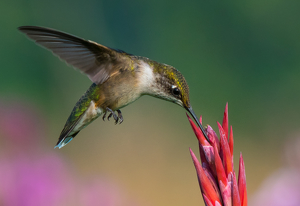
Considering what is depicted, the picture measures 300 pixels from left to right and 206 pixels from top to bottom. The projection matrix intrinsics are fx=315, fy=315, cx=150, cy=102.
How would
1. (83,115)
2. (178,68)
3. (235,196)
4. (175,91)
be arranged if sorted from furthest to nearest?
1. (178,68)
2. (83,115)
3. (175,91)
4. (235,196)

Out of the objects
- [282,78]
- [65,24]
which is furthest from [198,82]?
[65,24]

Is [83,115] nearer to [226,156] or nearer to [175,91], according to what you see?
[175,91]

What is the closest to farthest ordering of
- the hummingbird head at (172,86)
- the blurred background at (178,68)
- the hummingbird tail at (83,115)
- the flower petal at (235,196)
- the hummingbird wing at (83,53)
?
the flower petal at (235,196) < the hummingbird wing at (83,53) < the hummingbird head at (172,86) < the hummingbird tail at (83,115) < the blurred background at (178,68)

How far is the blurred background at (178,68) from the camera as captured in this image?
3625 mm

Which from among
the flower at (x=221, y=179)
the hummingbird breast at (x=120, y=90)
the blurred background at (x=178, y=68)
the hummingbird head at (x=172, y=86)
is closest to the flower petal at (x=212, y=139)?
the flower at (x=221, y=179)

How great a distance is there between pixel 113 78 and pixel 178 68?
3.28 m

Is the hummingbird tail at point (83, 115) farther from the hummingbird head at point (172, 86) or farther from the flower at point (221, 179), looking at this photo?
the flower at point (221, 179)

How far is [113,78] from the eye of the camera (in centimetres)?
127

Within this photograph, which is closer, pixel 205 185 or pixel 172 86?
pixel 205 185

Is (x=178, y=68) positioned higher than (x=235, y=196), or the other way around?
(x=178, y=68)

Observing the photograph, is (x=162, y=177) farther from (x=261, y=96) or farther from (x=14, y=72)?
(x=14, y=72)

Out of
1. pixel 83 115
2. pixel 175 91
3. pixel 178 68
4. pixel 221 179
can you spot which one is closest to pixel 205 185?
pixel 221 179

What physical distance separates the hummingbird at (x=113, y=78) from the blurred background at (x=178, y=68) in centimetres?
193

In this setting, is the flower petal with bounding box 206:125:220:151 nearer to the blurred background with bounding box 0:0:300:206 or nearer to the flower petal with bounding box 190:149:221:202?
the flower petal with bounding box 190:149:221:202
